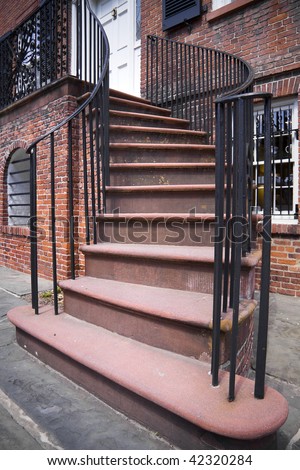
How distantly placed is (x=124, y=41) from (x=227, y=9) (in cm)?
241

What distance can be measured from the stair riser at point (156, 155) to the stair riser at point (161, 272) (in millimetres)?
1204

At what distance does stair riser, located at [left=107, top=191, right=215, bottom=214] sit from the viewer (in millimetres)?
2533

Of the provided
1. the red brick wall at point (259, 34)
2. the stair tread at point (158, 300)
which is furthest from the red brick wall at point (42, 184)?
the red brick wall at point (259, 34)

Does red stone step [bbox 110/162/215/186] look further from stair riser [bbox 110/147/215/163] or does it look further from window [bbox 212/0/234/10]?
window [bbox 212/0/234/10]

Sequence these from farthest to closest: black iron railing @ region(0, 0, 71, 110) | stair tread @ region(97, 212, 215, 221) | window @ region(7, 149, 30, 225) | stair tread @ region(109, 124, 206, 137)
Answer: window @ region(7, 149, 30, 225), black iron railing @ region(0, 0, 71, 110), stair tread @ region(109, 124, 206, 137), stair tread @ region(97, 212, 215, 221)

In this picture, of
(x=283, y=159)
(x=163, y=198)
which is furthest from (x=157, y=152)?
(x=283, y=159)

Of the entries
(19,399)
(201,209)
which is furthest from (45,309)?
(201,209)

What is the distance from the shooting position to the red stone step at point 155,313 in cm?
149

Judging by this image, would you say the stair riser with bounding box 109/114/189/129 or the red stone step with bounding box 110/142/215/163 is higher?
the stair riser with bounding box 109/114/189/129

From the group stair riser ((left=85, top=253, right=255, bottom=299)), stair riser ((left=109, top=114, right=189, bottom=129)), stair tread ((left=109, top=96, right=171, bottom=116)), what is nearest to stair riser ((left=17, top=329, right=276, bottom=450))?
stair riser ((left=85, top=253, right=255, bottom=299))

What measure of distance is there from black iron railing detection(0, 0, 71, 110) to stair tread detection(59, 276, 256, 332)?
3.19 meters

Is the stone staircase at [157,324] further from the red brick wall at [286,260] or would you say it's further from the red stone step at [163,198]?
the red brick wall at [286,260]

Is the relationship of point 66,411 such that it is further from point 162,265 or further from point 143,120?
point 143,120
